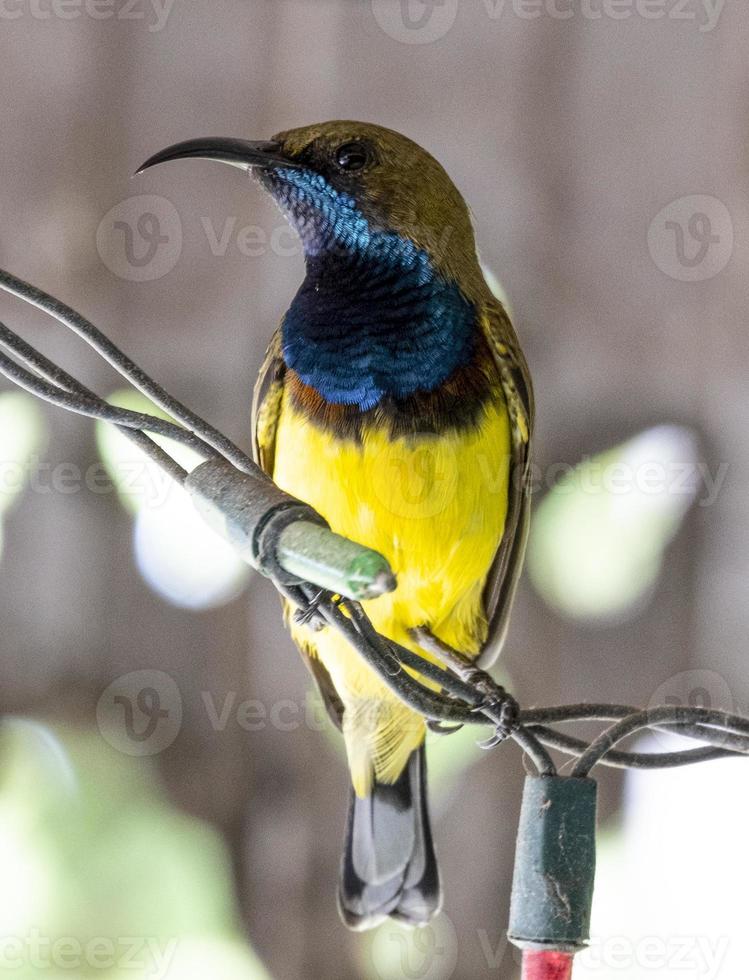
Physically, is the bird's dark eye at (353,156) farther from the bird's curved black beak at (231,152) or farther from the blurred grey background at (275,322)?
the blurred grey background at (275,322)

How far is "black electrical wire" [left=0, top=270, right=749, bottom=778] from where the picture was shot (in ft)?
1.68

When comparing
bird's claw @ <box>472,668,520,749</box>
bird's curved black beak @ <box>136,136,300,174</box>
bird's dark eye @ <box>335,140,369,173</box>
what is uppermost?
bird's dark eye @ <box>335,140,369,173</box>

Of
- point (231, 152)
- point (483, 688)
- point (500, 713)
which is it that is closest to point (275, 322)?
point (231, 152)

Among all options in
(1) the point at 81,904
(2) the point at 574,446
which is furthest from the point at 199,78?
(1) the point at 81,904

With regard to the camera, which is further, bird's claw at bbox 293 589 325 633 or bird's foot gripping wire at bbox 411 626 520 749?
bird's foot gripping wire at bbox 411 626 520 749

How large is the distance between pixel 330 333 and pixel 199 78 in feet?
3.18

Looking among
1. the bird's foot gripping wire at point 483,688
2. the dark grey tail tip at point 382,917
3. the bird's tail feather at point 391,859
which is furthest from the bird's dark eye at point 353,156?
the dark grey tail tip at point 382,917

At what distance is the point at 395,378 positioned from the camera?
93 centimetres

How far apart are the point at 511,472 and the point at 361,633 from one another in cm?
54

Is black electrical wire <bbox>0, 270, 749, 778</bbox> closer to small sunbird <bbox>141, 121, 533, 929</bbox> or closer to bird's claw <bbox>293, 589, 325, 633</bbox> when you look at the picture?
bird's claw <bbox>293, 589, 325, 633</bbox>

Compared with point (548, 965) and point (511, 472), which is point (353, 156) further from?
point (548, 965)

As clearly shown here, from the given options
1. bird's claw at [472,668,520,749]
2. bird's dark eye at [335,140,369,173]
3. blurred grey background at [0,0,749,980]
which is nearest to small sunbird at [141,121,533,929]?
bird's dark eye at [335,140,369,173]

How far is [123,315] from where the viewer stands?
1680 mm

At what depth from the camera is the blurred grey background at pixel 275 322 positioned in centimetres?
163
